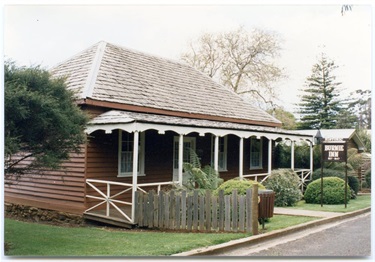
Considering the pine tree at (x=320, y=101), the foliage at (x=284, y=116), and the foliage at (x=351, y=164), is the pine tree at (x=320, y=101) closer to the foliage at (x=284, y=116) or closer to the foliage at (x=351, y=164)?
the foliage at (x=284, y=116)

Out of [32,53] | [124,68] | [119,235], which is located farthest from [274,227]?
[124,68]

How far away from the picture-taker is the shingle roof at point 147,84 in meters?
14.1

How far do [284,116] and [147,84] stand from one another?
1460cm

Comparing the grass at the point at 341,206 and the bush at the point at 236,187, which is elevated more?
the bush at the point at 236,187

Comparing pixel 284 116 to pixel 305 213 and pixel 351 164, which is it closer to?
pixel 351 164

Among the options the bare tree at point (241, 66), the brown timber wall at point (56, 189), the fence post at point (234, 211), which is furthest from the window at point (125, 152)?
the bare tree at point (241, 66)

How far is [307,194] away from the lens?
1616 centimetres

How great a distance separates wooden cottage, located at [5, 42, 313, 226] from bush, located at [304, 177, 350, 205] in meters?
2.65

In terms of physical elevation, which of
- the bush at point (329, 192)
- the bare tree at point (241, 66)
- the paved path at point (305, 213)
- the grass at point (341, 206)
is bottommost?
the paved path at point (305, 213)

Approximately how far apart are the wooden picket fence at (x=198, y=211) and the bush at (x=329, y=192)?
20.5ft

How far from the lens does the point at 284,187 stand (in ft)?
50.9

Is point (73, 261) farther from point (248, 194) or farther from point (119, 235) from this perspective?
point (248, 194)

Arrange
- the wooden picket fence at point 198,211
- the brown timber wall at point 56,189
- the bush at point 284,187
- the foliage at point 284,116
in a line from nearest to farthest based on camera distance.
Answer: the wooden picket fence at point 198,211
the brown timber wall at point 56,189
the bush at point 284,187
the foliage at point 284,116

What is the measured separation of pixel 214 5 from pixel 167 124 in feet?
13.1
